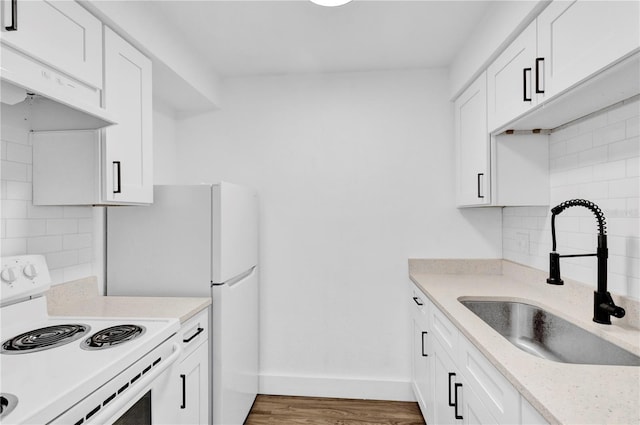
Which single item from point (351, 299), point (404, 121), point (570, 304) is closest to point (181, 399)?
point (351, 299)

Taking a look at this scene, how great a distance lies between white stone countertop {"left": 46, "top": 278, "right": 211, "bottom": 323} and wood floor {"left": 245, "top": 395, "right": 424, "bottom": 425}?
1117 millimetres

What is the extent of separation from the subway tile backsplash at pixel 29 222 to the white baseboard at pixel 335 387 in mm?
1584

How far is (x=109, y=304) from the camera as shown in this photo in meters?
1.78

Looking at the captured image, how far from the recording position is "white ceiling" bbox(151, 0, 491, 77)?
1901 mm

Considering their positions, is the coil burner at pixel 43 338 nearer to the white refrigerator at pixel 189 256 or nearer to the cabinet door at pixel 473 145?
the white refrigerator at pixel 189 256

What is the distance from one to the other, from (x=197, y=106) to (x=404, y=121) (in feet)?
5.21

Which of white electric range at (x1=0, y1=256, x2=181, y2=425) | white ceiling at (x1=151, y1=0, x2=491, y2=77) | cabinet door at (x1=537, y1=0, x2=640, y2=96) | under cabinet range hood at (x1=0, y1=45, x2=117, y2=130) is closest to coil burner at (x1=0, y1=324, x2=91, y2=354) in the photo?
white electric range at (x1=0, y1=256, x2=181, y2=425)

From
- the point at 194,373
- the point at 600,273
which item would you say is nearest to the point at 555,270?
the point at 600,273

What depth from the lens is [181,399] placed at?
1.59 m

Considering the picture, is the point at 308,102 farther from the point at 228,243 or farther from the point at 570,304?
the point at 570,304

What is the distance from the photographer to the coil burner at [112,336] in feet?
3.97


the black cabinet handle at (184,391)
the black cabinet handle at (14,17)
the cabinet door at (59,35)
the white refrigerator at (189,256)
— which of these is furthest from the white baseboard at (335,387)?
the black cabinet handle at (14,17)

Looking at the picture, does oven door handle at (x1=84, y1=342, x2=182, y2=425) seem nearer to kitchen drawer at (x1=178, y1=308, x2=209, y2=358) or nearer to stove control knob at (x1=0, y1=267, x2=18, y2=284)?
kitchen drawer at (x1=178, y1=308, x2=209, y2=358)

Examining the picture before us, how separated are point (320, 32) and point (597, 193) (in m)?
1.71
